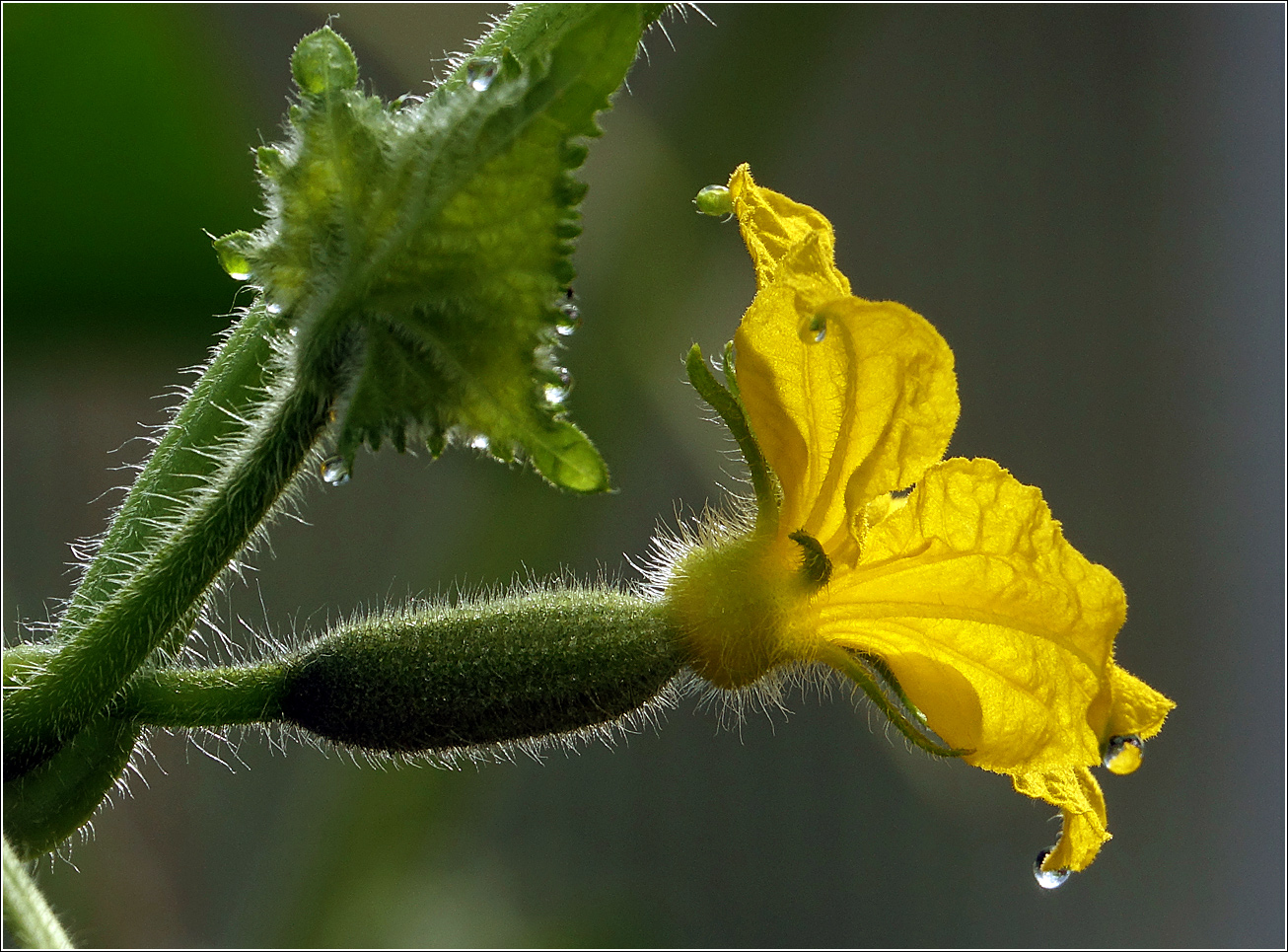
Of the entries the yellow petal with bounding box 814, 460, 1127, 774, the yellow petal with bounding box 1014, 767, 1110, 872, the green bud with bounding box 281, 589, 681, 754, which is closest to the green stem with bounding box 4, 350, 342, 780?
the green bud with bounding box 281, 589, 681, 754

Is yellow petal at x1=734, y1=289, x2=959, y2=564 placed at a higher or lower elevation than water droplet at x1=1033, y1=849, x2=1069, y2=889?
higher

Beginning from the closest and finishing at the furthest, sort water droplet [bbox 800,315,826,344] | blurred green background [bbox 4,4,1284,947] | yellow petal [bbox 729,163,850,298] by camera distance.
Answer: water droplet [bbox 800,315,826,344] < yellow petal [bbox 729,163,850,298] < blurred green background [bbox 4,4,1284,947]

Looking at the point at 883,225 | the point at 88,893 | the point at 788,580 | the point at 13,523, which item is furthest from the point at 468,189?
the point at 883,225

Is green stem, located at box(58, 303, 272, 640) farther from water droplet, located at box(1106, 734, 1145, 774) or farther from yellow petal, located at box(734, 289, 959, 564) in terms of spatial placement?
water droplet, located at box(1106, 734, 1145, 774)

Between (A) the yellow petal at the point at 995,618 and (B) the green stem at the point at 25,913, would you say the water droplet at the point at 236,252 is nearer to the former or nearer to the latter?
(B) the green stem at the point at 25,913

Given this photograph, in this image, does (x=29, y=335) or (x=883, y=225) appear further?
(x=883, y=225)

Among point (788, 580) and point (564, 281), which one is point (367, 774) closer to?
point (788, 580)

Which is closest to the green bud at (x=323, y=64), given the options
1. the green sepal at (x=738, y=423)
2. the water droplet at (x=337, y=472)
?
the water droplet at (x=337, y=472)
